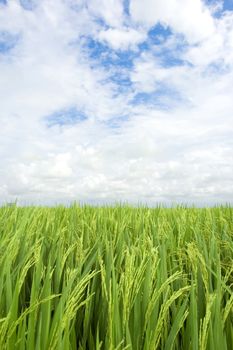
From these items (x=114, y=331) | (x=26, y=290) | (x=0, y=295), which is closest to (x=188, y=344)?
(x=114, y=331)

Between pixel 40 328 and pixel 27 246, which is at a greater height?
pixel 27 246

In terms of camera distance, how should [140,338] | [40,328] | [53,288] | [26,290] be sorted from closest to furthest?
[40,328], [140,338], [53,288], [26,290]

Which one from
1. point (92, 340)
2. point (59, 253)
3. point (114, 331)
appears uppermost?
point (59, 253)

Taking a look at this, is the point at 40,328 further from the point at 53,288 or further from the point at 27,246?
the point at 27,246

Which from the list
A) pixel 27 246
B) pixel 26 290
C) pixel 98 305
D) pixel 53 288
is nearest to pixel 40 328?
pixel 98 305

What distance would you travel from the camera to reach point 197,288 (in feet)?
5.56

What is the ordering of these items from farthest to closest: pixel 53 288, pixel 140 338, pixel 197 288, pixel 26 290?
pixel 26 290 < pixel 53 288 < pixel 197 288 < pixel 140 338

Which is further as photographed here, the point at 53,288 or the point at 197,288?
the point at 53,288

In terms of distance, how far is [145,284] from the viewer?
4.91 ft

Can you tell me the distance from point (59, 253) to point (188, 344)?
0.81 m

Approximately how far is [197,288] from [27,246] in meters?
1.11

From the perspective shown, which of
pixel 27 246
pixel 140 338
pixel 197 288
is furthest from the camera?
pixel 27 246

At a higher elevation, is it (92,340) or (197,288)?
(197,288)

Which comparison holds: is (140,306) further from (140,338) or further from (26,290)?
(26,290)
